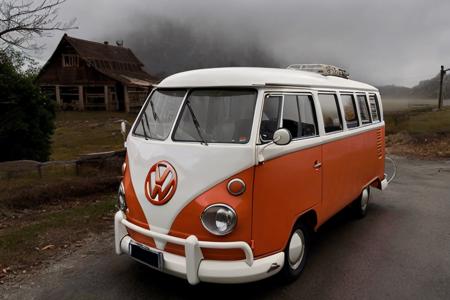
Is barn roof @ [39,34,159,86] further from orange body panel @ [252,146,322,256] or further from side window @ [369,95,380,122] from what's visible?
orange body panel @ [252,146,322,256]

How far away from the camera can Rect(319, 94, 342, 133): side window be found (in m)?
5.07

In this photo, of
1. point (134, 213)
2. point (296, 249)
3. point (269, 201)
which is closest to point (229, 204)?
point (269, 201)

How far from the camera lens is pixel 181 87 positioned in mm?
4395

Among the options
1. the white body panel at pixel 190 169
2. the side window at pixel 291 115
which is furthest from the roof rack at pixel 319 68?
the white body panel at pixel 190 169

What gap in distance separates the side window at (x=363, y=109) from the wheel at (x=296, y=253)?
267 centimetres

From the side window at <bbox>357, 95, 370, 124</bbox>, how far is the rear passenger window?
2.05 metres

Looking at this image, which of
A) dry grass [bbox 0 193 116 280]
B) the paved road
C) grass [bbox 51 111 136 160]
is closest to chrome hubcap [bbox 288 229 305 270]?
the paved road

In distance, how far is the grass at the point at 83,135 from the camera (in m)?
16.0

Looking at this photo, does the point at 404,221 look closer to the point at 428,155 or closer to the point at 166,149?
the point at 166,149

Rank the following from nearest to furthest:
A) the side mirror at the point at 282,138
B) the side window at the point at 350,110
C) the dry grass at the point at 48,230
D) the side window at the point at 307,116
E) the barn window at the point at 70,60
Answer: the side mirror at the point at 282,138 < the side window at the point at 307,116 < the dry grass at the point at 48,230 < the side window at the point at 350,110 < the barn window at the point at 70,60

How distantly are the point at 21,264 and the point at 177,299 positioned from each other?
2117mm

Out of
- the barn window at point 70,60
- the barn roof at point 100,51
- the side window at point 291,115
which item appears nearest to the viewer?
the side window at point 291,115

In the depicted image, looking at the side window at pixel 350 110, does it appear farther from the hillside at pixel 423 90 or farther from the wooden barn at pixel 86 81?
the hillside at pixel 423 90

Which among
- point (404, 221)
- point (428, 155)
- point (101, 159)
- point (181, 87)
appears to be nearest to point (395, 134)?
point (428, 155)
